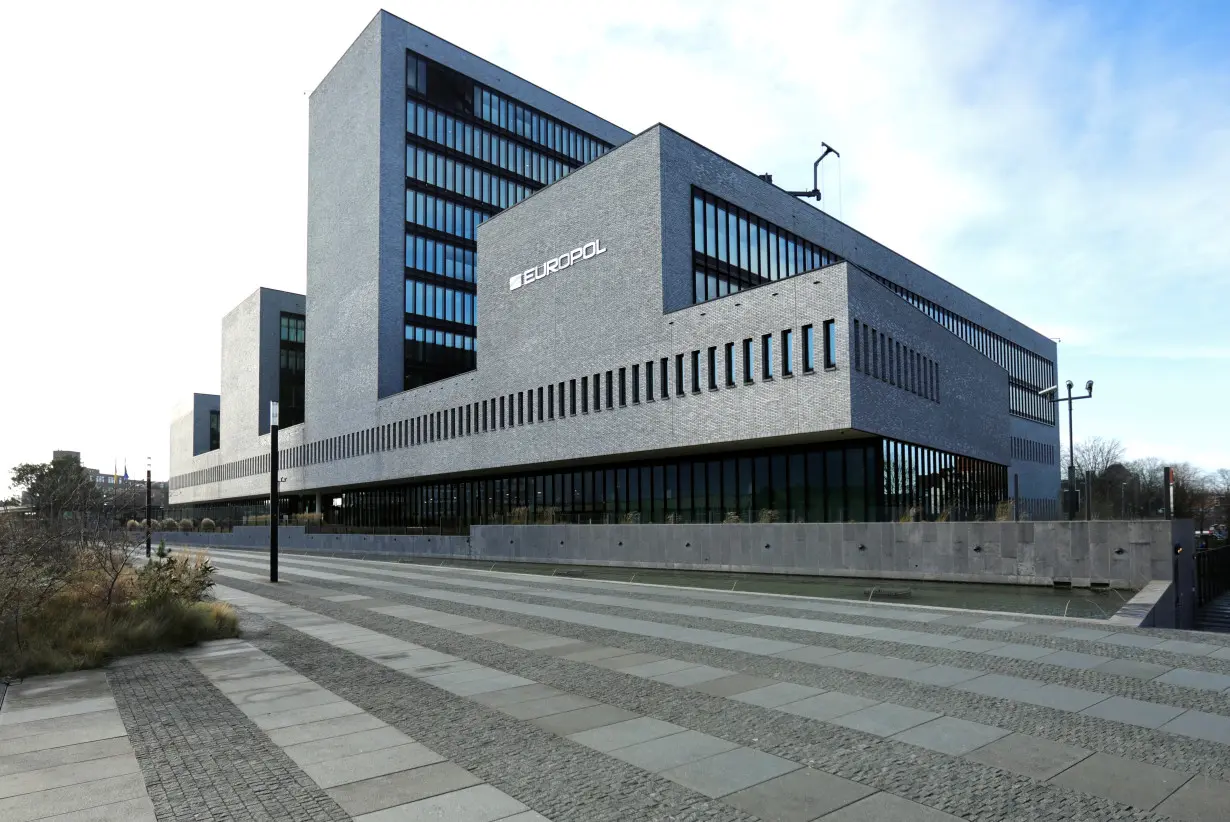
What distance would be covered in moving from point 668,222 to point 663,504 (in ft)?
44.8

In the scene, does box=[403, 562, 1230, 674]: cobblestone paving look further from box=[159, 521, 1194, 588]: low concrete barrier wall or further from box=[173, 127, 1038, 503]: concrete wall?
box=[173, 127, 1038, 503]: concrete wall

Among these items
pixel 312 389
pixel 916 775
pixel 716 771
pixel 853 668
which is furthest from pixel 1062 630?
pixel 312 389

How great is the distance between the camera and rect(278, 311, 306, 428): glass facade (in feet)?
301

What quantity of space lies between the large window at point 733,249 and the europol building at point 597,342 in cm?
16

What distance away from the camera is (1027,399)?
78.2 m

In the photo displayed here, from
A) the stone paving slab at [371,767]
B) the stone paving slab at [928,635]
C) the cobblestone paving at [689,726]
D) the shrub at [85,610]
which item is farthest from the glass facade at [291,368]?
the stone paving slab at [371,767]

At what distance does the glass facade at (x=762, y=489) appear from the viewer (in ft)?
111

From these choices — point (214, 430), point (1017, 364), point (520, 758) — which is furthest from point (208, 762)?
point (214, 430)

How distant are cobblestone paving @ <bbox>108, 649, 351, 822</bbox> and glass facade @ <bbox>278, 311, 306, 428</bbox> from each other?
87.1 m

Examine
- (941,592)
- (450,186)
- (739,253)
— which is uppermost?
(450,186)

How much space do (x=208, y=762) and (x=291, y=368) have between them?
302 ft

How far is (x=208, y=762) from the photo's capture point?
6715mm

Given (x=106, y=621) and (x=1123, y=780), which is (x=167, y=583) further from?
(x=1123, y=780)

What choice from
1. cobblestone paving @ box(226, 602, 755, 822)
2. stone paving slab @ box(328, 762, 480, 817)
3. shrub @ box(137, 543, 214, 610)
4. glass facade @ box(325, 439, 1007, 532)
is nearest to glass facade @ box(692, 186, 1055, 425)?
glass facade @ box(325, 439, 1007, 532)
